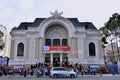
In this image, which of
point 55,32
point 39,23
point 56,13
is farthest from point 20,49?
point 56,13

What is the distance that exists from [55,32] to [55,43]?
243 cm

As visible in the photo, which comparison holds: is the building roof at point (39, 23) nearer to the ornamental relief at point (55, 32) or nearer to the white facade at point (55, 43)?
→ the white facade at point (55, 43)

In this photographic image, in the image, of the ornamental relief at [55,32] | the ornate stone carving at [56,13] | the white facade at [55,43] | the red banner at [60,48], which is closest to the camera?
the white facade at [55,43]

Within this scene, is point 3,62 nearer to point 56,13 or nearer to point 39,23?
point 39,23

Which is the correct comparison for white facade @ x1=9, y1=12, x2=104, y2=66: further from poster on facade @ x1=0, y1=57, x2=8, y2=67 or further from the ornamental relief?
poster on facade @ x1=0, y1=57, x2=8, y2=67

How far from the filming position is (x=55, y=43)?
119 ft

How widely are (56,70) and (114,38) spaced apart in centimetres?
2259

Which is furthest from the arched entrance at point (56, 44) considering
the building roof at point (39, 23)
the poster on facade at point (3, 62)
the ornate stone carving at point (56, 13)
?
the poster on facade at point (3, 62)

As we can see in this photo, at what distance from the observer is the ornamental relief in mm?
36844

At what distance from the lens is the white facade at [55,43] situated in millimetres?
34281

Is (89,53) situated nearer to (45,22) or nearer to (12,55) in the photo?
(45,22)

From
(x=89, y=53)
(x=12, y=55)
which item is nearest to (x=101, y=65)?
(x=89, y=53)

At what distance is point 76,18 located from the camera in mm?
39844

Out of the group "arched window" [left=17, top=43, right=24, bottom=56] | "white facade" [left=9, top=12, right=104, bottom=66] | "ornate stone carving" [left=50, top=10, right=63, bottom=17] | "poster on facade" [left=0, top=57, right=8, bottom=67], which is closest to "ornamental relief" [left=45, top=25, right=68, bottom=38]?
"white facade" [left=9, top=12, right=104, bottom=66]
